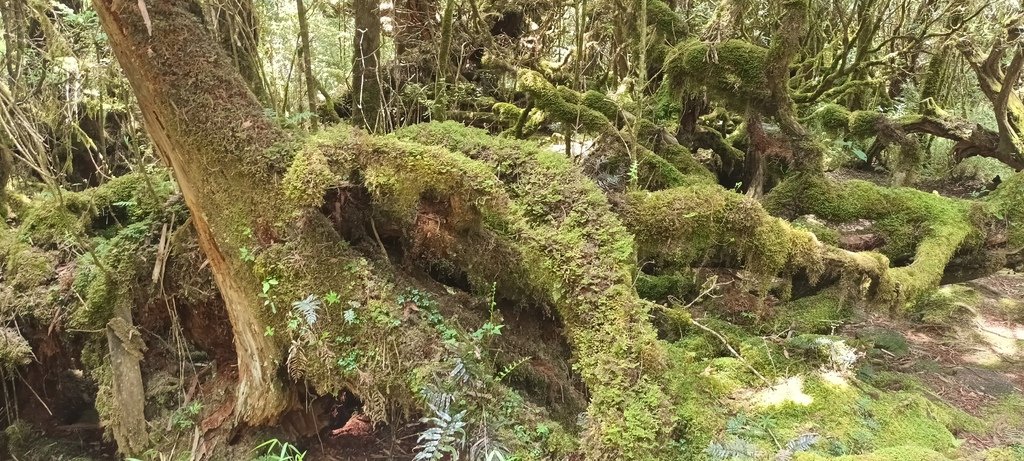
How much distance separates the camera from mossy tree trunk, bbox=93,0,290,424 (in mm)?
3236

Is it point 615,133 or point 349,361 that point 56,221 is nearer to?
point 349,361

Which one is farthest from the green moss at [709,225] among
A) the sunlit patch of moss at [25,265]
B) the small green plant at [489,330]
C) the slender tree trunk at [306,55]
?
the sunlit patch of moss at [25,265]

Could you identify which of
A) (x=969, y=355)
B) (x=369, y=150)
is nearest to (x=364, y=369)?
(x=369, y=150)

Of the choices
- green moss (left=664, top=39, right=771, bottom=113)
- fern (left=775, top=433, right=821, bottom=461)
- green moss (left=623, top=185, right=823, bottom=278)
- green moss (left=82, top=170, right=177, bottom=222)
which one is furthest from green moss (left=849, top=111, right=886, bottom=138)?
green moss (left=82, top=170, right=177, bottom=222)

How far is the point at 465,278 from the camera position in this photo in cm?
398

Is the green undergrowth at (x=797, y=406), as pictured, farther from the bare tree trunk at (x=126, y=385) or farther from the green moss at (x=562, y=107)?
the bare tree trunk at (x=126, y=385)

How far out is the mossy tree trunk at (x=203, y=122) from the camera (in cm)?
324

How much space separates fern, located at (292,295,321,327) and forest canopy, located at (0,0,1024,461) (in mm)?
17

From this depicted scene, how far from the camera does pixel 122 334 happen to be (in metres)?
3.97

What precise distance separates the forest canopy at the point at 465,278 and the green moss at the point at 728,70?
3 centimetres

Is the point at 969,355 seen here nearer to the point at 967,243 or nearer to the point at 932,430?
the point at 967,243

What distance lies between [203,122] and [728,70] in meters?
3.92

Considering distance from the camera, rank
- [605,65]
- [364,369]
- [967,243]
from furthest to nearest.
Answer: [605,65] → [967,243] → [364,369]

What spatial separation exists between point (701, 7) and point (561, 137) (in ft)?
11.8
